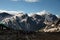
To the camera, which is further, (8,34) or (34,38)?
(8,34)

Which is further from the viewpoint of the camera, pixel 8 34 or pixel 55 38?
pixel 8 34

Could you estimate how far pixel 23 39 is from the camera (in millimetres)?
9844

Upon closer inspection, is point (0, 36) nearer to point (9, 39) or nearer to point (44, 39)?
point (9, 39)

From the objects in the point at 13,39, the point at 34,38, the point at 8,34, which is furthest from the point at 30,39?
the point at 8,34

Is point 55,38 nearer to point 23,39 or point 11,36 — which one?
point 23,39

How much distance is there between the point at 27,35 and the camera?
10891 millimetres

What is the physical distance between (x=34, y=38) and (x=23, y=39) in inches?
30.1

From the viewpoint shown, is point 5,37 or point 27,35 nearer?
point 5,37

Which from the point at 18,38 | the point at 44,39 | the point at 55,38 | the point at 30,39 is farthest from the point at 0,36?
the point at 55,38

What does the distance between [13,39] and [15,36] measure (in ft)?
1.79

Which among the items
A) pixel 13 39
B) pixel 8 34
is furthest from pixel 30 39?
pixel 8 34

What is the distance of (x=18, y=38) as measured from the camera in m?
9.95

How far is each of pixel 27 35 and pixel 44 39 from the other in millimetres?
1446

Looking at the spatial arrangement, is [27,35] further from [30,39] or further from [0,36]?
[0,36]
